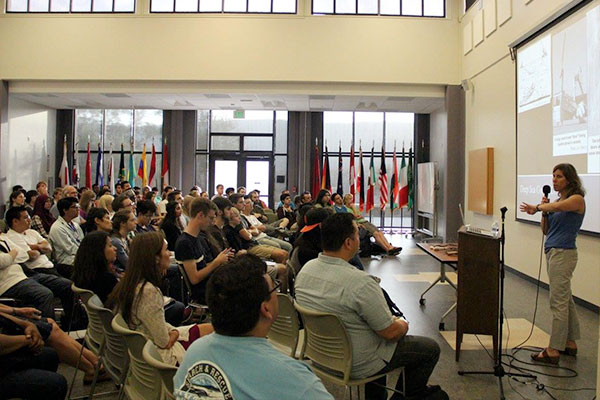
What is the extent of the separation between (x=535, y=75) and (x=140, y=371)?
707 cm

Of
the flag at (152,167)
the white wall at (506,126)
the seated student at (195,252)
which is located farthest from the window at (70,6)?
the seated student at (195,252)

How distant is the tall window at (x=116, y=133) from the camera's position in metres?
16.2

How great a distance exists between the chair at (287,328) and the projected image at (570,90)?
14.8ft

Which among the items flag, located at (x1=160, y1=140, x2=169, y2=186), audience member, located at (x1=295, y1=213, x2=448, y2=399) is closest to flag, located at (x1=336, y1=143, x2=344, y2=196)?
flag, located at (x1=160, y1=140, x2=169, y2=186)

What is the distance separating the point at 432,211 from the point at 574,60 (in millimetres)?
7398

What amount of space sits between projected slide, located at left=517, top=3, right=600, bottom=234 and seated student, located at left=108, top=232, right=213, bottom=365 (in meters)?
4.95

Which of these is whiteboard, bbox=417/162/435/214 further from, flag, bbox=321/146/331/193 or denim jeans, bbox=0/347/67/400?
denim jeans, bbox=0/347/67/400

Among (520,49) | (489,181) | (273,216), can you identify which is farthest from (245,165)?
(520,49)

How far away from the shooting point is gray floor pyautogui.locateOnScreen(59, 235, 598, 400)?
11.8 ft

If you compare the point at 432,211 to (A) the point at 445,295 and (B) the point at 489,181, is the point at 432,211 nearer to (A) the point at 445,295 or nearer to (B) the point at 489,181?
(B) the point at 489,181

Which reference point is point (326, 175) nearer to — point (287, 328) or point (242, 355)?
point (287, 328)

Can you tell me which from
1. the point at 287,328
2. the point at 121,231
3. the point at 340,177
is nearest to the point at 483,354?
the point at 287,328

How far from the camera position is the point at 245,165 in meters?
16.2

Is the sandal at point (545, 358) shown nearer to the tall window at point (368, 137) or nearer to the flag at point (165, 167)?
the tall window at point (368, 137)
